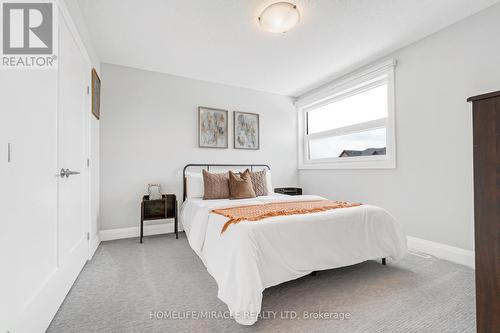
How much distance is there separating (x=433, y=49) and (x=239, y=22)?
7.24 ft

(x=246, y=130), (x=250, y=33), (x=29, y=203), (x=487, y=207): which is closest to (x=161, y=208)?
(x=246, y=130)

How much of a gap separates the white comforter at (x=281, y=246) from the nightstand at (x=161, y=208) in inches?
42.1

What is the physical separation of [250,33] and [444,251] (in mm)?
3176

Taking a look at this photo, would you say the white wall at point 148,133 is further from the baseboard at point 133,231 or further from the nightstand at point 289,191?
the nightstand at point 289,191

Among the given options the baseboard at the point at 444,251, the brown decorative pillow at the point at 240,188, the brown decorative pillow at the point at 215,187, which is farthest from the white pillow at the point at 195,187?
the baseboard at the point at 444,251

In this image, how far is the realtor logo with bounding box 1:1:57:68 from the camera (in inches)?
49.8

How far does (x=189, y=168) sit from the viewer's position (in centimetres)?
389

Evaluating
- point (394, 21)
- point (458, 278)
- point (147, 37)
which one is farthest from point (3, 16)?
point (458, 278)

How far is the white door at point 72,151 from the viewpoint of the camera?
1.79m

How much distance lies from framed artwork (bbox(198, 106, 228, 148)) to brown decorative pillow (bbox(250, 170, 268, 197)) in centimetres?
90

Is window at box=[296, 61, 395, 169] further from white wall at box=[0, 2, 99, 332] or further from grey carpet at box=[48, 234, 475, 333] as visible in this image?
white wall at box=[0, 2, 99, 332]

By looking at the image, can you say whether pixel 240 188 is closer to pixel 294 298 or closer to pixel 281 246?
pixel 281 246

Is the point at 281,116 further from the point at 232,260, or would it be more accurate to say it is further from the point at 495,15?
the point at 232,260

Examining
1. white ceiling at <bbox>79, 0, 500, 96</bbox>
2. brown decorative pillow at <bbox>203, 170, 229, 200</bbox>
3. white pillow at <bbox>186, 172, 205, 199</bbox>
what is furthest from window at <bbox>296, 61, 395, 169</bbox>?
white pillow at <bbox>186, 172, 205, 199</bbox>
